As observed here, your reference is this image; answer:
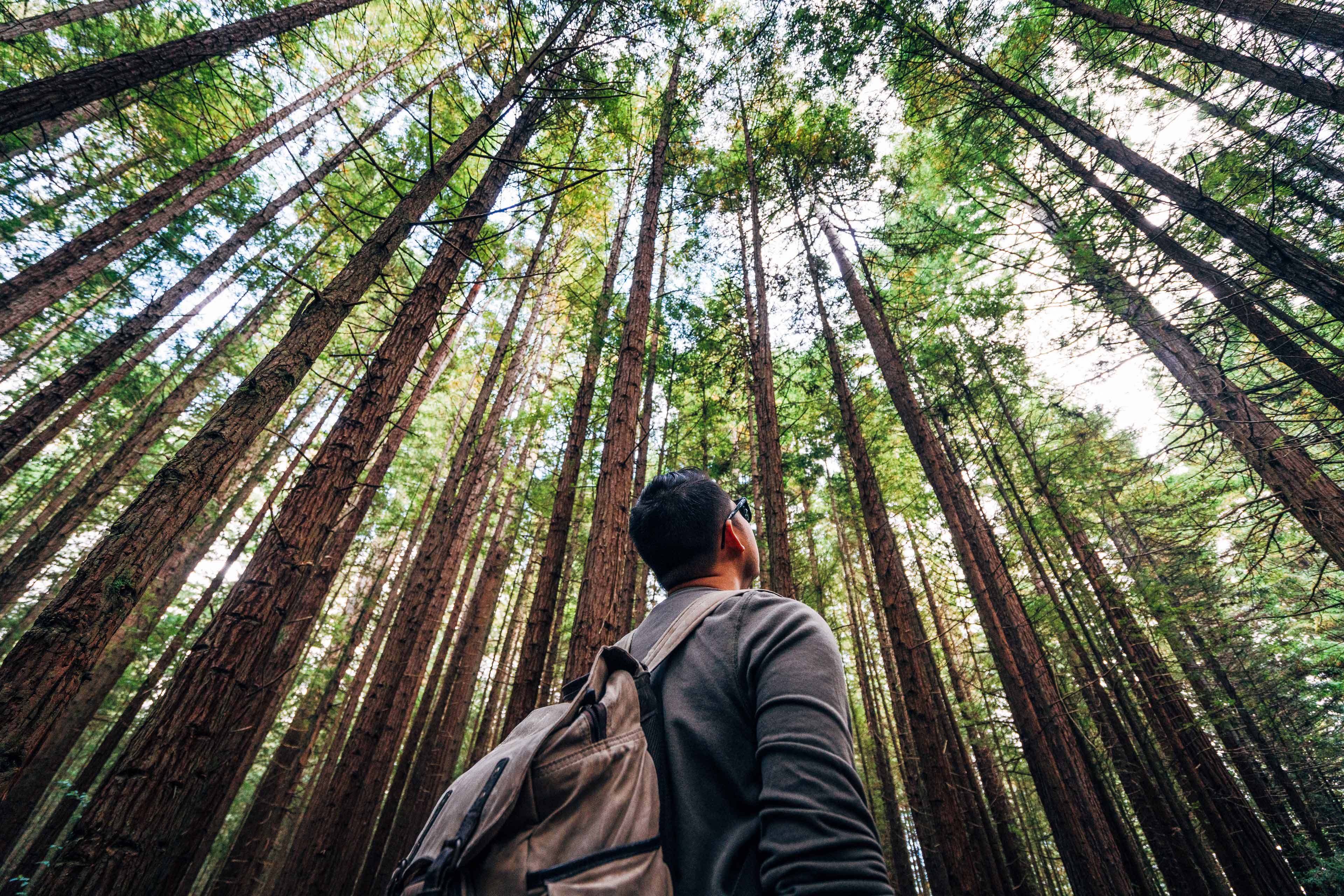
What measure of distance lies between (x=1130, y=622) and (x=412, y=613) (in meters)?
14.4

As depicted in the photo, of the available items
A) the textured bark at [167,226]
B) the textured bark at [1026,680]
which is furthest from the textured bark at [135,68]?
the textured bark at [1026,680]

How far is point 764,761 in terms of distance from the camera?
98 centimetres

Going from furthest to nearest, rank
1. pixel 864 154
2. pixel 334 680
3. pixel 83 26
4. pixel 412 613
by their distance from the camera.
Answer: pixel 334 680 < pixel 864 154 < pixel 83 26 < pixel 412 613

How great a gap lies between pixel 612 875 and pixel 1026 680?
9.24 meters

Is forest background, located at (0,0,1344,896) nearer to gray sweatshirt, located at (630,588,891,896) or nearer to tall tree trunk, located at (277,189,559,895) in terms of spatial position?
tall tree trunk, located at (277,189,559,895)

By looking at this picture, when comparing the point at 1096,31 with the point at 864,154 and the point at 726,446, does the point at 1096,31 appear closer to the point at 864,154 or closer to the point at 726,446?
the point at 864,154

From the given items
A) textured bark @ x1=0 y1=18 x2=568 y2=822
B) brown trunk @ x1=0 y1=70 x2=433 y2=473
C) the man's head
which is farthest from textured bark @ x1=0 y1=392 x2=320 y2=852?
the man's head

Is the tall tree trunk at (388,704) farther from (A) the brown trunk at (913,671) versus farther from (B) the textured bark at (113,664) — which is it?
(A) the brown trunk at (913,671)

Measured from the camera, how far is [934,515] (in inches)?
462

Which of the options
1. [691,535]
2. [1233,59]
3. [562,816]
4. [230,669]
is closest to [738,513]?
[691,535]

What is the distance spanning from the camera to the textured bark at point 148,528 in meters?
2.70

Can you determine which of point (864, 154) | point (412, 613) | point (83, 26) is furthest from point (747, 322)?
point (83, 26)

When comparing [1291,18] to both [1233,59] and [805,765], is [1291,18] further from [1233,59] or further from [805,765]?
[805,765]

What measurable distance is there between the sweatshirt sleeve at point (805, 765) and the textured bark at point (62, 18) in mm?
11402
